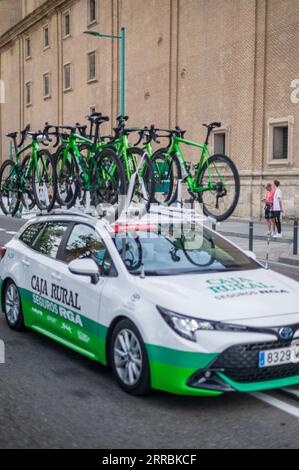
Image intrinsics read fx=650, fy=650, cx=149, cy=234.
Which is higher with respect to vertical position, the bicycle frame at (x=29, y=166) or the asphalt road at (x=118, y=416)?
the bicycle frame at (x=29, y=166)

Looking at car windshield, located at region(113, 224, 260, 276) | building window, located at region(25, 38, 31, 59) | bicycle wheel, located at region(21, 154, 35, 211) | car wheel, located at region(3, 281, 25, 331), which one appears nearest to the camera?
car windshield, located at region(113, 224, 260, 276)

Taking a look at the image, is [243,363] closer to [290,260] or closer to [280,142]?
[290,260]

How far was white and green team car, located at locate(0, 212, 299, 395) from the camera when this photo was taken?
4.96 m

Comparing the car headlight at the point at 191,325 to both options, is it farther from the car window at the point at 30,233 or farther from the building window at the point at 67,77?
the building window at the point at 67,77

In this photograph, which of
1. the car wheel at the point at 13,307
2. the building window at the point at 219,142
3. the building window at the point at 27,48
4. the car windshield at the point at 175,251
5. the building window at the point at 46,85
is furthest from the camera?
the building window at the point at 27,48

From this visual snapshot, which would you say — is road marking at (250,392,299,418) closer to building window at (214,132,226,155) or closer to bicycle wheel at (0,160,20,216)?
bicycle wheel at (0,160,20,216)

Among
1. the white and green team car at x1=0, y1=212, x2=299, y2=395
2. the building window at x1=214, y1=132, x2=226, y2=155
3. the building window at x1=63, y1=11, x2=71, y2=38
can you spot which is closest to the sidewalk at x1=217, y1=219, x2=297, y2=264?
the building window at x1=214, y1=132, x2=226, y2=155

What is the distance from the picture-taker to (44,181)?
948 cm

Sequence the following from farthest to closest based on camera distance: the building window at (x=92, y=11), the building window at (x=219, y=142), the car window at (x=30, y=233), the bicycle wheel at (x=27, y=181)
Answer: the building window at (x=92, y=11)
the building window at (x=219, y=142)
the bicycle wheel at (x=27, y=181)
the car window at (x=30, y=233)

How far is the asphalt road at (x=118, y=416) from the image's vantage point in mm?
4398

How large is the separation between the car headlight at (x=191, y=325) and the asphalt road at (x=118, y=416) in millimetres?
613

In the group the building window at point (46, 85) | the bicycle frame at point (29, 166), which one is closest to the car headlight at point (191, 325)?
the bicycle frame at point (29, 166)

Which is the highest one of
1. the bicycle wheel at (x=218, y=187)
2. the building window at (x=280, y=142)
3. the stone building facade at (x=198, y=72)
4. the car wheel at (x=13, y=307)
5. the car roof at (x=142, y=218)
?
the stone building facade at (x=198, y=72)
